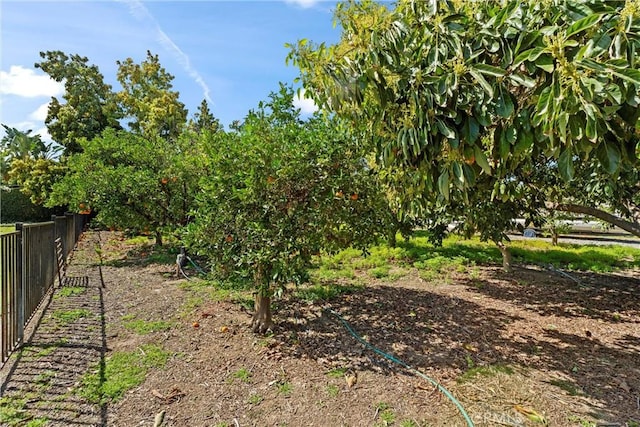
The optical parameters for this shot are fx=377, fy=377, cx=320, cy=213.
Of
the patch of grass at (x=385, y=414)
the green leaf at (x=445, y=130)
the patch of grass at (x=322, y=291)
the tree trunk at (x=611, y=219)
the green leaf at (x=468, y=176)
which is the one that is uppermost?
the green leaf at (x=445, y=130)

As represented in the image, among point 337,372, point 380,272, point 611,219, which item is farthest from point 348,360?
point 611,219

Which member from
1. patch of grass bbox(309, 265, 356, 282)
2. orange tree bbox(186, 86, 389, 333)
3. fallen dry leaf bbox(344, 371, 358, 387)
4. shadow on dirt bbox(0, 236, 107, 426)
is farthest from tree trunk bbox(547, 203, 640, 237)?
shadow on dirt bbox(0, 236, 107, 426)

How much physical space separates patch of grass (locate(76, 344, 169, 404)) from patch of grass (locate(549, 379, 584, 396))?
3425mm

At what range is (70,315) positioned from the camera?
4.55m

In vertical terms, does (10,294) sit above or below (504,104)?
below

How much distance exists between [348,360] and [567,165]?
8.55ft

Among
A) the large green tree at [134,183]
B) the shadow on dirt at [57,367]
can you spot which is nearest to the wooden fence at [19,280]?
the shadow on dirt at [57,367]

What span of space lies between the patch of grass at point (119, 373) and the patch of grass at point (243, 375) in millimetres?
684

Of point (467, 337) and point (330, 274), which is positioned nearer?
point (467, 337)

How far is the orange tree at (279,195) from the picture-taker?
140 inches

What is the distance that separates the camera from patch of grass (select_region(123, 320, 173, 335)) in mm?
4117

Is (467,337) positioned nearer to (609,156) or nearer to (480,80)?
(609,156)

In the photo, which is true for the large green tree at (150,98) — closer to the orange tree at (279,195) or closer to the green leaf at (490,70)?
the orange tree at (279,195)

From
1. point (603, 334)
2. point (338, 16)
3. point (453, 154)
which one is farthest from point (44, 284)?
point (603, 334)
